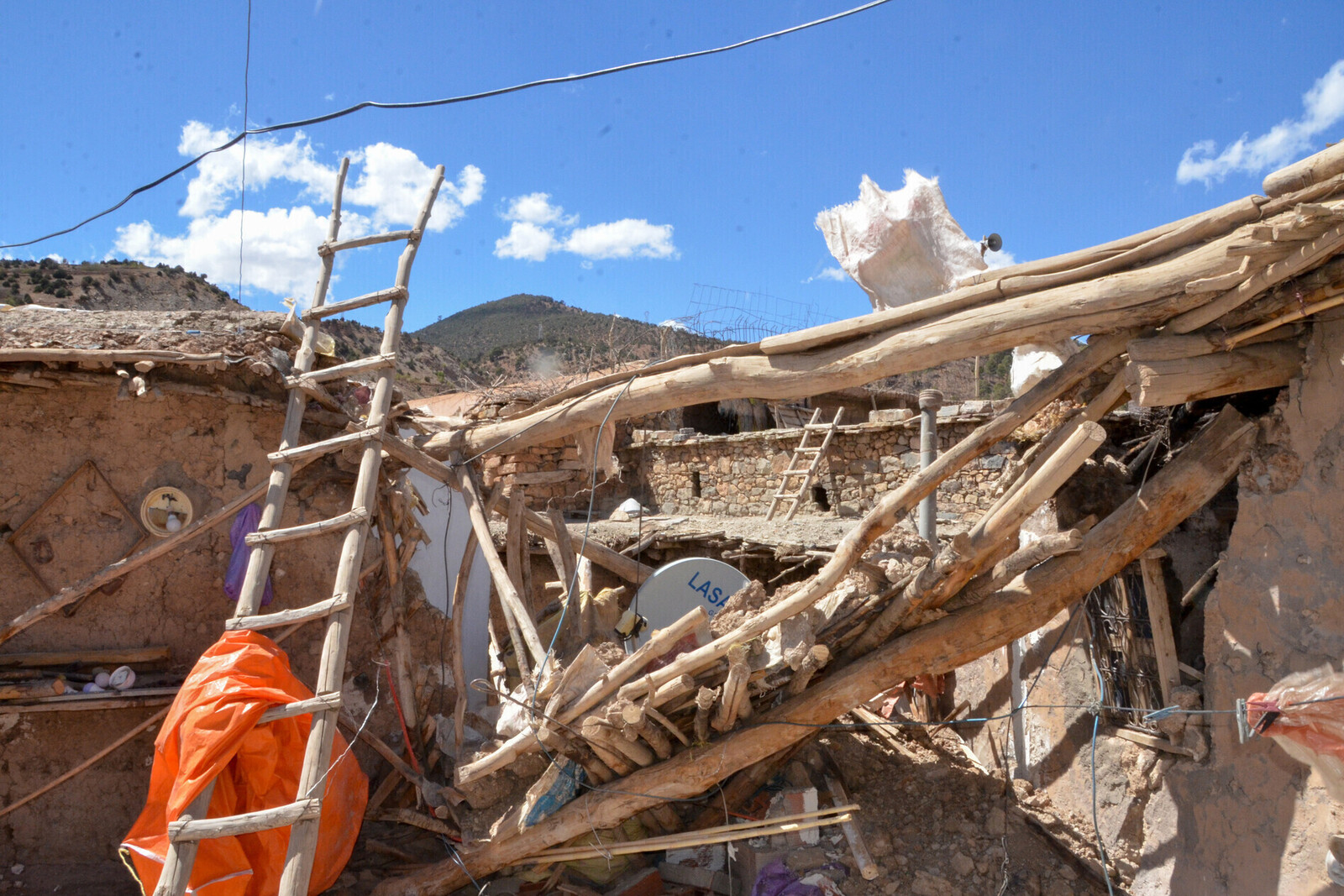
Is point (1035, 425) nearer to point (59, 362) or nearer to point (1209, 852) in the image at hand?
point (1209, 852)

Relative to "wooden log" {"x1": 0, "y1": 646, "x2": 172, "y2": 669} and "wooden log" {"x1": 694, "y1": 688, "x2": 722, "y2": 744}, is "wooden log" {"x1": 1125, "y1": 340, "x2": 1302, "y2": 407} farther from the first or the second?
"wooden log" {"x1": 0, "y1": 646, "x2": 172, "y2": 669}

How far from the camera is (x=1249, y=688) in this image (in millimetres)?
3695

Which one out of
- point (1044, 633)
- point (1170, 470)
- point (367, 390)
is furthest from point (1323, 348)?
point (367, 390)

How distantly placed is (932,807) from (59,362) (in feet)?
18.8

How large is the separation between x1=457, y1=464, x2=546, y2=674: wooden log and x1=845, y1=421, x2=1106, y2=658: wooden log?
1758mm

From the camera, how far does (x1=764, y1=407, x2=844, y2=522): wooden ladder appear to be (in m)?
11.4

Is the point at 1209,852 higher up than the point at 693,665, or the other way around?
the point at 693,665

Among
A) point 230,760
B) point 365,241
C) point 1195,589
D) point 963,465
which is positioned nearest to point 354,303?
point 365,241

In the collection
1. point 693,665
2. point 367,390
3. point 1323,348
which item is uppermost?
point 367,390

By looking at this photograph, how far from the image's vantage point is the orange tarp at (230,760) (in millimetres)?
3523

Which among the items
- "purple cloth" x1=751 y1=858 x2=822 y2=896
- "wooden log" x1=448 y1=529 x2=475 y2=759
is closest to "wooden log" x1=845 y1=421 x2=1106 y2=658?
"purple cloth" x1=751 y1=858 x2=822 y2=896

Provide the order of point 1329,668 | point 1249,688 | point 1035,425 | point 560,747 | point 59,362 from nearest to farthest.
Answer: point 1329,668 < point 1249,688 < point 560,747 < point 59,362 < point 1035,425

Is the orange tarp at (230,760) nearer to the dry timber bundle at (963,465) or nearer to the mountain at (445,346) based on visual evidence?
the dry timber bundle at (963,465)

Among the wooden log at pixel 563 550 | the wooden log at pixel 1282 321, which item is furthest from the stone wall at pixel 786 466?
the wooden log at pixel 1282 321
